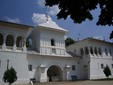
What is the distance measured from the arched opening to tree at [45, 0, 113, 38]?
2490 centimetres

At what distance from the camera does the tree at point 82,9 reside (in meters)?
6.30

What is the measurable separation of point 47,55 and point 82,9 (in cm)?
2358

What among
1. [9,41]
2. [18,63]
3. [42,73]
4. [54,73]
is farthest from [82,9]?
[54,73]

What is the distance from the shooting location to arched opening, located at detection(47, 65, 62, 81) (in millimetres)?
31156

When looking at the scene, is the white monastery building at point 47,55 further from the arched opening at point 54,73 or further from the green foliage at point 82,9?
the green foliage at point 82,9

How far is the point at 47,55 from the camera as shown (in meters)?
29.7

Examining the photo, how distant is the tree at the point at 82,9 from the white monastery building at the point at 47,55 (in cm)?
1969

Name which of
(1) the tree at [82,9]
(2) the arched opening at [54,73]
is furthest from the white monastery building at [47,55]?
(1) the tree at [82,9]

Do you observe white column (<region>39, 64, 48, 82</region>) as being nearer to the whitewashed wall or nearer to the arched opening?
the arched opening

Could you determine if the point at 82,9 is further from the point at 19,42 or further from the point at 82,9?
the point at 19,42

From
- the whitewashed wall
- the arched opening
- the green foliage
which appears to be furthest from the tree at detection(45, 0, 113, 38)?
the arched opening

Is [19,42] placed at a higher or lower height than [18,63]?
higher

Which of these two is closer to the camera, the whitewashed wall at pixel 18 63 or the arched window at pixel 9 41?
the whitewashed wall at pixel 18 63

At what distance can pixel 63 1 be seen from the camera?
6387mm
